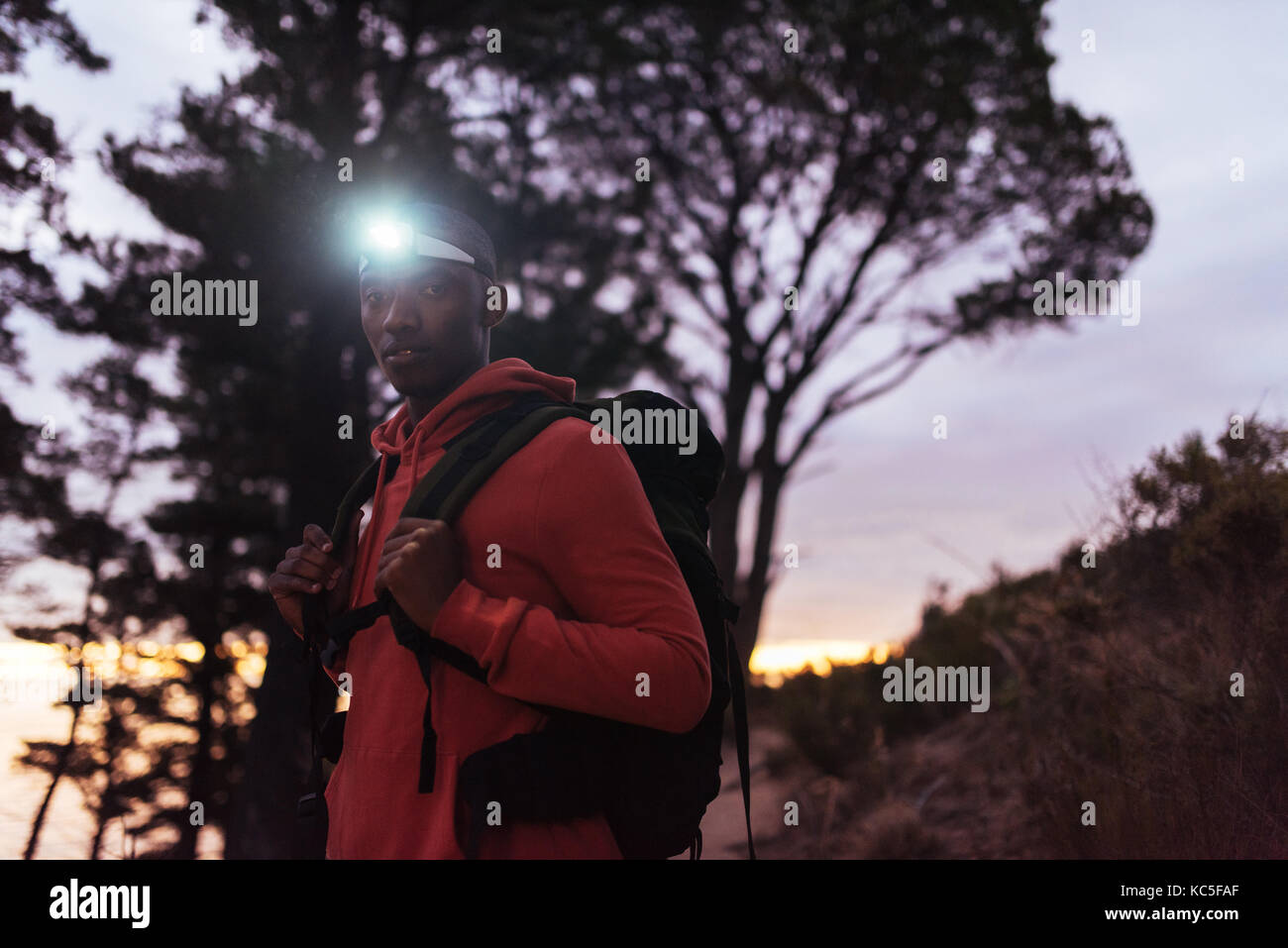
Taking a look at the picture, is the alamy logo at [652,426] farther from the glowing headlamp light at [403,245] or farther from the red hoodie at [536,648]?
the glowing headlamp light at [403,245]

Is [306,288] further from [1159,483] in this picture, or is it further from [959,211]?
[959,211]

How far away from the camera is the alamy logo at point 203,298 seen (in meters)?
8.56

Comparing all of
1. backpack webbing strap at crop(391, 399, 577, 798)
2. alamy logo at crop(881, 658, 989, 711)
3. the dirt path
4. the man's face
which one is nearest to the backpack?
backpack webbing strap at crop(391, 399, 577, 798)

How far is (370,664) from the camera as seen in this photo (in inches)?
73.4

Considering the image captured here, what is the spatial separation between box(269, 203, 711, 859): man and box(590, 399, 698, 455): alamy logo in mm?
212

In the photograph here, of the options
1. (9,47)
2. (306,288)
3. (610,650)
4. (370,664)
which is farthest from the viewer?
(306,288)

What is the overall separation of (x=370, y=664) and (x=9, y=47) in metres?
7.71

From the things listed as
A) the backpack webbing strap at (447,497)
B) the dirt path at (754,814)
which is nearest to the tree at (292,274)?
the dirt path at (754,814)

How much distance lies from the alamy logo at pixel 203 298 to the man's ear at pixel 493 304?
6.70m

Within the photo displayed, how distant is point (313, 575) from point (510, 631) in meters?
0.53

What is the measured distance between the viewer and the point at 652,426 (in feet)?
6.66
